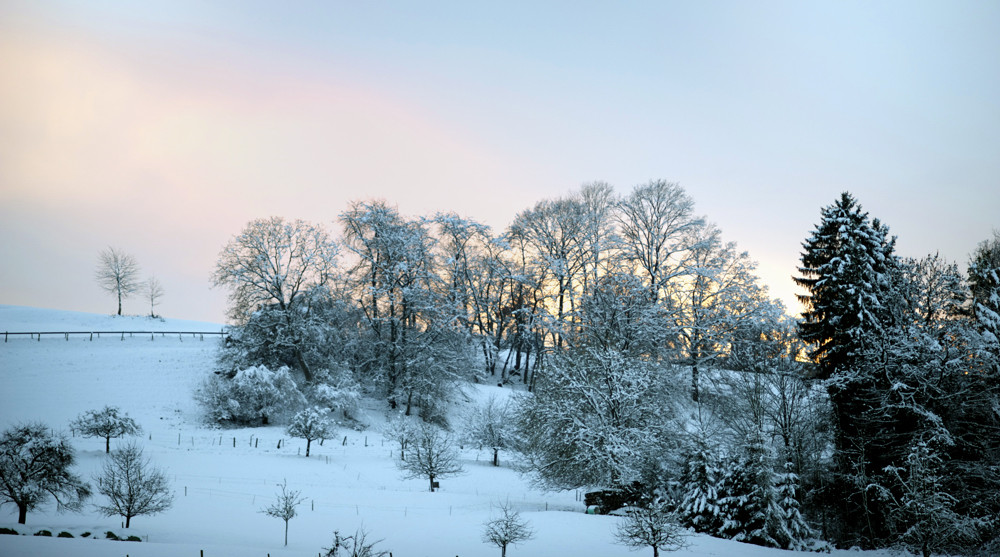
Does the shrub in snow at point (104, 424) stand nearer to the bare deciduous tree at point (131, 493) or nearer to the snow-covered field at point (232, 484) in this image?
the snow-covered field at point (232, 484)

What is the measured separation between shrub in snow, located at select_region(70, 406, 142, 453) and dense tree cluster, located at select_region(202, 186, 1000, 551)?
19.7ft

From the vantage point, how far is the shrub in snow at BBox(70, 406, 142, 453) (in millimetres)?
28172

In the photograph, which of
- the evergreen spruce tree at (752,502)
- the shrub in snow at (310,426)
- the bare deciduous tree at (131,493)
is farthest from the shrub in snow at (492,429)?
the bare deciduous tree at (131,493)

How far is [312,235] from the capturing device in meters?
40.2

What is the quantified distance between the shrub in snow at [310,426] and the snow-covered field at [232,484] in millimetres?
862

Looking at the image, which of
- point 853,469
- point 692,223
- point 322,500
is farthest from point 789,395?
point 322,500

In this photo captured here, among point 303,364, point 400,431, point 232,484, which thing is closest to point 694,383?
point 400,431

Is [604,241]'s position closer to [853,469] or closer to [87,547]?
[853,469]

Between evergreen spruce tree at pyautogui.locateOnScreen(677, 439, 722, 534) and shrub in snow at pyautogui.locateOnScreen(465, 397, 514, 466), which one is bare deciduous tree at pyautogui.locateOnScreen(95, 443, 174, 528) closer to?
shrub in snow at pyautogui.locateOnScreen(465, 397, 514, 466)

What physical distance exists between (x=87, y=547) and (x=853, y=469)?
2647cm

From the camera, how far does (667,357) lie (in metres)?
31.8

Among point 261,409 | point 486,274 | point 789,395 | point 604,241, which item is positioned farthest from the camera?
point 486,274

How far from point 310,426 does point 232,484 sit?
20.7ft

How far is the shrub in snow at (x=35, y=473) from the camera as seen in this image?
19359mm
